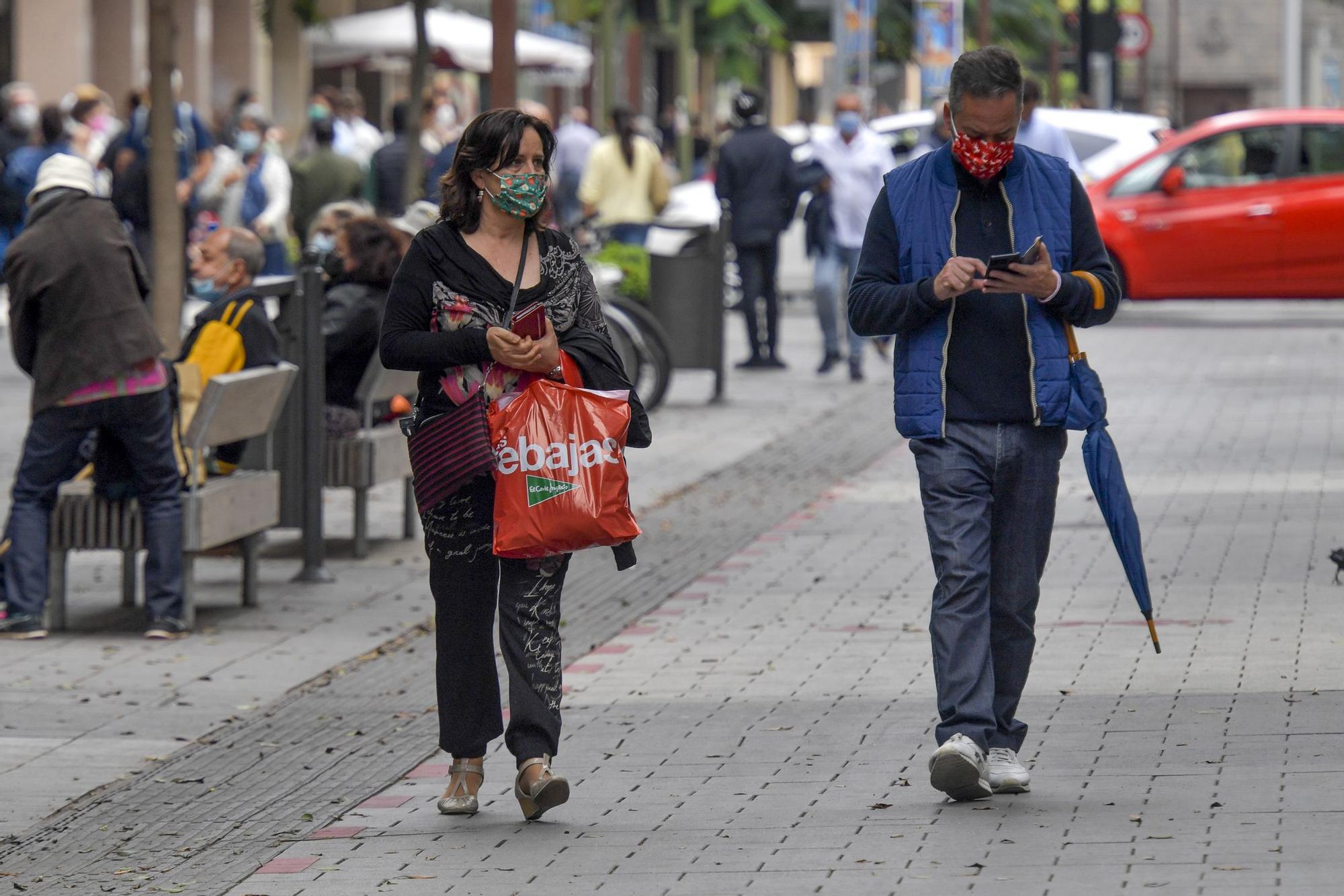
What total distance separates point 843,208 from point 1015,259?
1219cm

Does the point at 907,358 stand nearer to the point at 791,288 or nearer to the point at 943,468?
the point at 943,468

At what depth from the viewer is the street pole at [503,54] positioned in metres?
11.6

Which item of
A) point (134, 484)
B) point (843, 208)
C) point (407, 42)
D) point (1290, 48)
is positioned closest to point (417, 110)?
point (843, 208)

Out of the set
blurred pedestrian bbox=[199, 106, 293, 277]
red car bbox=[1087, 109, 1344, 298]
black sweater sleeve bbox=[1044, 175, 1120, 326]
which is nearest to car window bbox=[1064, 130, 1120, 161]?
red car bbox=[1087, 109, 1344, 298]

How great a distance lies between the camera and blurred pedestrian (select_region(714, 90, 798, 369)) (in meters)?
17.8

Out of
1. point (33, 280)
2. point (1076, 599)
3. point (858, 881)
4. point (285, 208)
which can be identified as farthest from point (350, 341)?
point (285, 208)

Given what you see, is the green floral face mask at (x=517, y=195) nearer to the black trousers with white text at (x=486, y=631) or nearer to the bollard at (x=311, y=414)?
the black trousers with white text at (x=486, y=631)

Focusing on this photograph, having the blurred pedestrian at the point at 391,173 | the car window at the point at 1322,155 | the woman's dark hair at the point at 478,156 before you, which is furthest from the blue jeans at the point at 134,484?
the car window at the point at 1322,155

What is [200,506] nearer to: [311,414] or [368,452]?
[311,414]

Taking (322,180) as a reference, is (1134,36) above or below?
above

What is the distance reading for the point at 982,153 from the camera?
5.64m

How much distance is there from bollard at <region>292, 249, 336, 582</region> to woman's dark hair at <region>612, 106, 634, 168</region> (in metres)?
10.4

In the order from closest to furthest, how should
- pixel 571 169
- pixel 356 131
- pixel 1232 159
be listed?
pixel 1232 159, pixel 356 131, pixel 571 169

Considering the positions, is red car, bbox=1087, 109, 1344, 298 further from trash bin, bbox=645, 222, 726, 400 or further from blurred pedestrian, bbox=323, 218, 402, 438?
blurred pedestrian, bbox=323, 218, 402, 438
